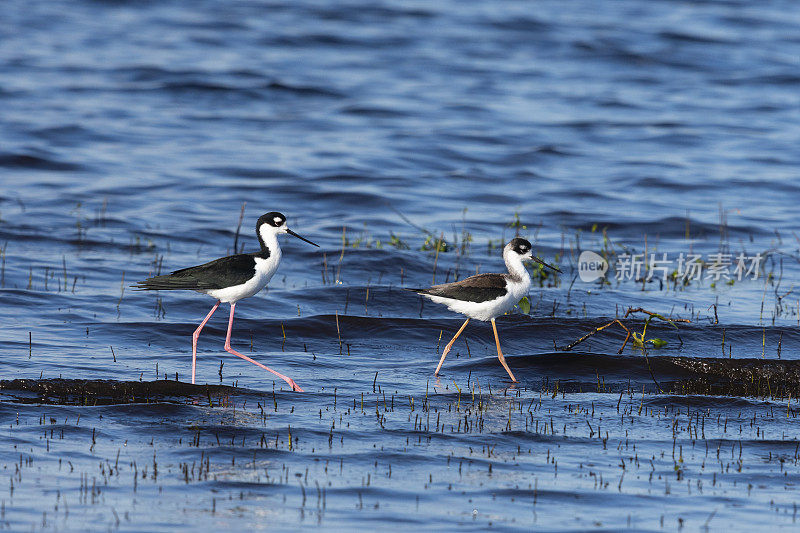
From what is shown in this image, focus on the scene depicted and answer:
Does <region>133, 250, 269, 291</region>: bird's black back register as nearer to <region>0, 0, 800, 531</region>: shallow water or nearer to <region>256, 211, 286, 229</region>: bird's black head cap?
<region>256, 211, 286, 229</region>: bird's black head cap

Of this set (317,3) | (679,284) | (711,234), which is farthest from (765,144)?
(317,3)

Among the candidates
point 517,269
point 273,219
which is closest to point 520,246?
point 517,269

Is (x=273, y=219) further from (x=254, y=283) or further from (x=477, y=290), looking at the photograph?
(x=477, y=290)

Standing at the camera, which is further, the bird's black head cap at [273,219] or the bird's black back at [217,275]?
the bird's black head cap at [273,219]

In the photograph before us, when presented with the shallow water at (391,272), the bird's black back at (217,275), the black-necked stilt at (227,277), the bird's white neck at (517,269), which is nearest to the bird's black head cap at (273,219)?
the black-necked stilt at (227,277)

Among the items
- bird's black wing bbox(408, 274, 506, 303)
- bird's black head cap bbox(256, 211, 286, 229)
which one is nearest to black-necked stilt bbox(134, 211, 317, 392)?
bird's black head cap bbox(256, 211, 286, 229)

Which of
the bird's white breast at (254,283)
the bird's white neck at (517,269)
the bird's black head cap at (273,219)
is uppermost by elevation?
the bird's black head cap at (273,219)

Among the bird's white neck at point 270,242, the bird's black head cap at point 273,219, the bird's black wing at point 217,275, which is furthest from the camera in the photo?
the bird's black head cap at point 273,219

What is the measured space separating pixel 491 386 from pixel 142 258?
8272 millimetres

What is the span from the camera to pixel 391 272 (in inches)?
688

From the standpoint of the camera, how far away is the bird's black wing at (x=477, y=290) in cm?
1168

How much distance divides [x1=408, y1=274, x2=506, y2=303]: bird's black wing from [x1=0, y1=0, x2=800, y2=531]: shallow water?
3.02ft

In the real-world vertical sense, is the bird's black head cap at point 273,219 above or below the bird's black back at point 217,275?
above

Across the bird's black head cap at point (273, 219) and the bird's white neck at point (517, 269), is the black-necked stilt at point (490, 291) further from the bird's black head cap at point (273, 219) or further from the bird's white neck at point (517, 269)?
the bird's black head cap at point (273, 219)
